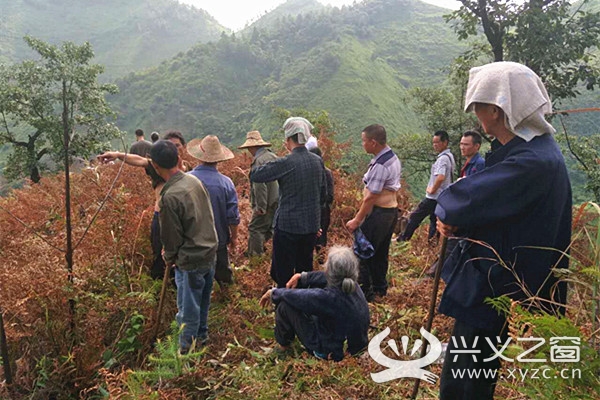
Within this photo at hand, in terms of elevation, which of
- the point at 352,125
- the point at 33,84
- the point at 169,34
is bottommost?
the point at 352,125

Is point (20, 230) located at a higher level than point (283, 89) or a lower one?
lower

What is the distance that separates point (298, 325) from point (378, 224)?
136 cm

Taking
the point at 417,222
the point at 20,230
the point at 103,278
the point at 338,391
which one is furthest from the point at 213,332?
the point at 20,230

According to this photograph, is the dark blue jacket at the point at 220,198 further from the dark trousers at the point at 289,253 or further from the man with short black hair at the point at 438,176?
the man with short black hair at the point at 438,176

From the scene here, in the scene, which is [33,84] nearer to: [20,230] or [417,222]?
[20,230]

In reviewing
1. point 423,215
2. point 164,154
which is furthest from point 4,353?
point 423,215

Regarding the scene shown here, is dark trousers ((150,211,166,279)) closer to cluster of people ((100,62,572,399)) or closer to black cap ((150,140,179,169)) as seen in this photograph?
cluster of people ((100,62,572,399))

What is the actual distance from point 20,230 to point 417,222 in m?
5.87

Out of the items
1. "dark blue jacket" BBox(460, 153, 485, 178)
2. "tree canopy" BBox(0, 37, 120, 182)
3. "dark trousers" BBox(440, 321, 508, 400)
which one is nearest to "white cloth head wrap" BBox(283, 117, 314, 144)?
"dark blue jacket" BBox(460, 153, 485, 178)

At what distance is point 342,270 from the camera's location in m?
2.84

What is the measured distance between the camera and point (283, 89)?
50688 mm

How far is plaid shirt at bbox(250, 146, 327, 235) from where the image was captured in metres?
3.61

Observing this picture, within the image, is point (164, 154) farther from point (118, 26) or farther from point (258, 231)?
point (118, 26)

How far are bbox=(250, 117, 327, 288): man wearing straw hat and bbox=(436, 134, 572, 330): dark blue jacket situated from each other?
2046mm
